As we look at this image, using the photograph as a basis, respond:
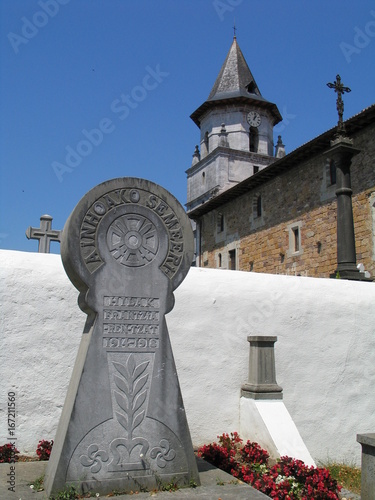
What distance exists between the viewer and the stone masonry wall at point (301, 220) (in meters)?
15.5

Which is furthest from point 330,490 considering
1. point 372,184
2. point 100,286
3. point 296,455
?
point 372,184

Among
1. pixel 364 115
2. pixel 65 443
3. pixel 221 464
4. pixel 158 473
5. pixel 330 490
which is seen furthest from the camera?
pixel 364 115

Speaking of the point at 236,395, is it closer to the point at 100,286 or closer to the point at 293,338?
the point at 293,338

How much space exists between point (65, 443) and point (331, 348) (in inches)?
169

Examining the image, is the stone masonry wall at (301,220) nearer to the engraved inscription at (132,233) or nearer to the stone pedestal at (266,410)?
the stone pedestal at (266,410)

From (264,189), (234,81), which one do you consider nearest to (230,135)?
(234,81)

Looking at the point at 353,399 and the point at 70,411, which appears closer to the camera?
the point at 70,411

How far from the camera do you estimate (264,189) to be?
21.6 meters

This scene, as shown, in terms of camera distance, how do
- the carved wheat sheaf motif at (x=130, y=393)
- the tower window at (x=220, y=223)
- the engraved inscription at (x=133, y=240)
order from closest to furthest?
the carved wheat sheaf motif at (x=130, y=393) → the engraved inscription at (x=133, y=240) → the tower window at (x=220, y=223)

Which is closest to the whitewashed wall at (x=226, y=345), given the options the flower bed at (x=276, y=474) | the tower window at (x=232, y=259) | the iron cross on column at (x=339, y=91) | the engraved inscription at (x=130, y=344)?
the flower bed at (x=276, y=474)

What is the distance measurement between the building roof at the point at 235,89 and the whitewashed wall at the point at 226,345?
28.6m

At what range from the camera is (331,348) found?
6.70 metres

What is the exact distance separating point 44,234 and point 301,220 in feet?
41.8

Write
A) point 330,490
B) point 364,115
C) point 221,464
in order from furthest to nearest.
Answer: point 364,115
point 221,464
point 330,490
